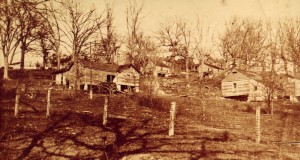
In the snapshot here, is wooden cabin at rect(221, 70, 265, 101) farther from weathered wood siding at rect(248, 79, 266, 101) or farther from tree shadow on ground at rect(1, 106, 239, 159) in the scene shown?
tree shadow on ground at rect(1, 106, 239, 159)

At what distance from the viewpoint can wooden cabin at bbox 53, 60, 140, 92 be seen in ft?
143

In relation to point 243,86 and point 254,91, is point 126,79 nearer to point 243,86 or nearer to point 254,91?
point 243,86

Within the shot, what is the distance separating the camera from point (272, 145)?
575 inches

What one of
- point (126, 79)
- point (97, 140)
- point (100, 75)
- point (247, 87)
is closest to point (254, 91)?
point (247, 87)

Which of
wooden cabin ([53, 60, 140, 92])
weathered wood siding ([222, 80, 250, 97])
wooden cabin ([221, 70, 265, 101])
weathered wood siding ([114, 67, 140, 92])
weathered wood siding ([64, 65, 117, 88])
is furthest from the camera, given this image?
weathered wood siding ([114, 67, 140, 92])

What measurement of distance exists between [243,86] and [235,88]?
143cm

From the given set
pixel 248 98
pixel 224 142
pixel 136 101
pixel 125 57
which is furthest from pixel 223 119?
pixel 125 57

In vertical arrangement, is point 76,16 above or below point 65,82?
above

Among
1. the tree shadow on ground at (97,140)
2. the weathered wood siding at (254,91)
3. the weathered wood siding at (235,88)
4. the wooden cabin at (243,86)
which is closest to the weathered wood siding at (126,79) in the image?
the weathered wood siding at (235,88)

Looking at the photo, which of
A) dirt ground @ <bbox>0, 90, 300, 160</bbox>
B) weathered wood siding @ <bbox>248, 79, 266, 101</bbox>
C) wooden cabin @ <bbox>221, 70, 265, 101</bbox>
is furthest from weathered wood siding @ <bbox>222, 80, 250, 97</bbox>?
dirt ground @ <bbox>0, 90, 300, 160</bbox>

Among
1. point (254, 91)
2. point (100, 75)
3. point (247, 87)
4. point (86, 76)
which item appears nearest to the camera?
point (254, 91)

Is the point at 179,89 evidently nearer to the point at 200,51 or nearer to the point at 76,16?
the point at 200,51

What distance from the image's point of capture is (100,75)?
45.5 m

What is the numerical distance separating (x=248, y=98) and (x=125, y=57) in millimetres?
29239
